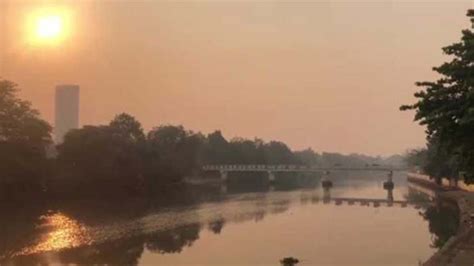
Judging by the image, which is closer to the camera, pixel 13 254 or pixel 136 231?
pixel 13 254

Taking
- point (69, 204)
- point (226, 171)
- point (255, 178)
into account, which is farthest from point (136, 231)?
point (255, 178)

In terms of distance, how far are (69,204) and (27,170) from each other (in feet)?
16.3

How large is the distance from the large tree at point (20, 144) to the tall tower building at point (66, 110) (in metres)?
118

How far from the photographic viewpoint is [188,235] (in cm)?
3475

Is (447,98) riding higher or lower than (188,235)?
higher

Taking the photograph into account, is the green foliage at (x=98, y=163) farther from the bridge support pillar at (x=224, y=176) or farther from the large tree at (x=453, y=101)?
the large tree at (x=453, y=101)

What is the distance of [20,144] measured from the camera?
180ft

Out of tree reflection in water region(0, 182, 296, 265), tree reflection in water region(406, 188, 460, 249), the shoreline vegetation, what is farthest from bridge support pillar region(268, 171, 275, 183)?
tree reflection in water region(0, 182, 296, 265)

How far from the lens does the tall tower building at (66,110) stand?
581ft

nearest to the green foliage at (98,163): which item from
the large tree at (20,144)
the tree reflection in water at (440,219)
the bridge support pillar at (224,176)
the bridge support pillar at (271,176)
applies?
the large tree at (20,144)

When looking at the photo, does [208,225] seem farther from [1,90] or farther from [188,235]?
[1,90]

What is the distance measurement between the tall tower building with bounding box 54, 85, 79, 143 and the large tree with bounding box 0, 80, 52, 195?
386 ft

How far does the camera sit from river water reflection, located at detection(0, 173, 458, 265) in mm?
27125

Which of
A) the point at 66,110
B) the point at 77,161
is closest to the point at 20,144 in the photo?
the point at 77,161
